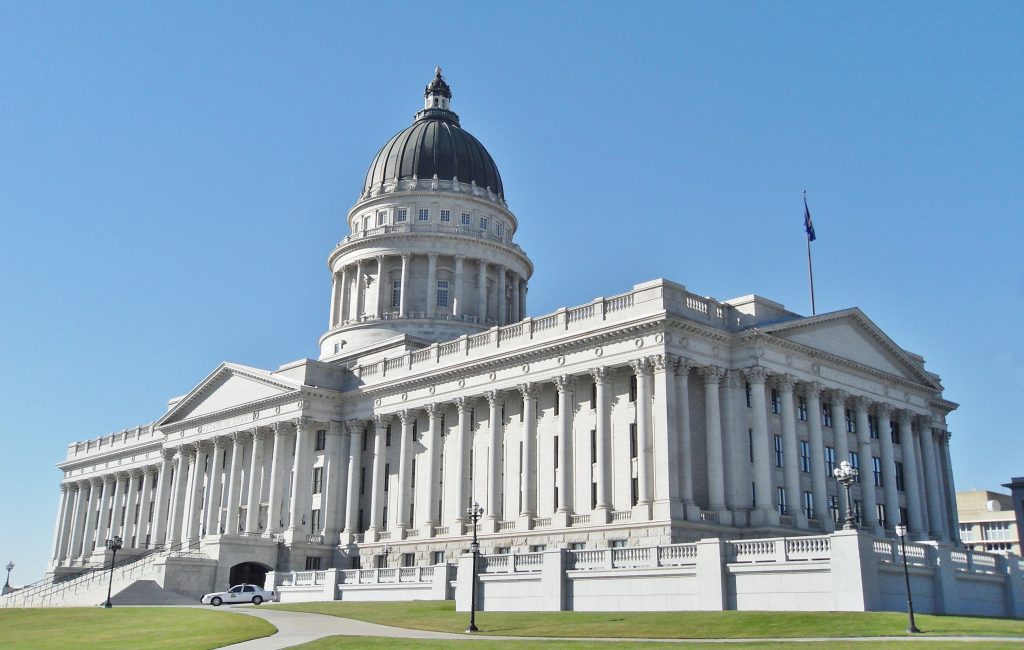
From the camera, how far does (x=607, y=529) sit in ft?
198

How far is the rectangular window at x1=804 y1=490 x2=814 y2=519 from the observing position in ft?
215

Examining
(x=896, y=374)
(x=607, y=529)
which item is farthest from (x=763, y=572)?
(x=896, y=374)

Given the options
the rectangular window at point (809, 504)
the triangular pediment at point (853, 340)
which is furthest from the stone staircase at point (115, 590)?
the triangular pediment at point (853, 340)

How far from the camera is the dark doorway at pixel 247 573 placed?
74.4 metres

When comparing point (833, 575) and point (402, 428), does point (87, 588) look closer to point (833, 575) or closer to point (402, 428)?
point (402, 428)

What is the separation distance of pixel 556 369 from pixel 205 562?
26976mm

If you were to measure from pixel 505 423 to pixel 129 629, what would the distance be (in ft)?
107

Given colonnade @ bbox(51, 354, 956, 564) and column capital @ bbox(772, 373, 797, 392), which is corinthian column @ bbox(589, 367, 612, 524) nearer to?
colonnade @ bbox(51, 354, 956, 564)

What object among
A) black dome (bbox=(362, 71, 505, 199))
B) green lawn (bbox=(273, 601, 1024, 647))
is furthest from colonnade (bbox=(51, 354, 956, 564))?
black dome (bbox=(362, 71, 505, 199))

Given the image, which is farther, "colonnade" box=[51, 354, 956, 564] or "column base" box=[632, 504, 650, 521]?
"colonnade" box=[51, 354, 956, 564]

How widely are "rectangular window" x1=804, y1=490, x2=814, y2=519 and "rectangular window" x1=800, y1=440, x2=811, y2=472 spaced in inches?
61.4

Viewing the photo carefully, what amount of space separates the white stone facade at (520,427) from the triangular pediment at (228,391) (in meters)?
0.19

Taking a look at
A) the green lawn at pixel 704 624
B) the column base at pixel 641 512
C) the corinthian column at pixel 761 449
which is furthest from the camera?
the corinthian column at pixel 761 449

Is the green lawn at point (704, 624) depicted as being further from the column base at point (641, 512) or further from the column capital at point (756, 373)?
the column capital at point (756, 373)
